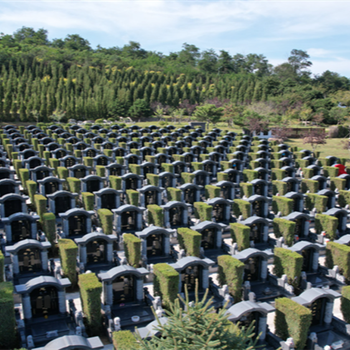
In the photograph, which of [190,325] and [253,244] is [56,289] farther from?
[253,244]

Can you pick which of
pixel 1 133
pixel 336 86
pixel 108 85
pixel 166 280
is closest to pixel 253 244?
pixel 166 280

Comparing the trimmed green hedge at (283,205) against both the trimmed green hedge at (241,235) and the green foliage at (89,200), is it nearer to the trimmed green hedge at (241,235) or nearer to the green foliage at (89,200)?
the trimmed green hedge at (241,235)

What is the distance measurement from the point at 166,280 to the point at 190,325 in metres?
7.52

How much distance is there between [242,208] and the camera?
27.5 m

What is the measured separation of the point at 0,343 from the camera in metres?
13.5

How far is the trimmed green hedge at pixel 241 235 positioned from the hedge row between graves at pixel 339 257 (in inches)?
184

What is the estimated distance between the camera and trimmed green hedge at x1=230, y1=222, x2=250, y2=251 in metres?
22.3

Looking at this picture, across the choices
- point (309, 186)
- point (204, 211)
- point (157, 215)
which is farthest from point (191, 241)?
point (309, 186)

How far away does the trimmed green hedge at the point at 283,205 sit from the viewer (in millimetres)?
28047

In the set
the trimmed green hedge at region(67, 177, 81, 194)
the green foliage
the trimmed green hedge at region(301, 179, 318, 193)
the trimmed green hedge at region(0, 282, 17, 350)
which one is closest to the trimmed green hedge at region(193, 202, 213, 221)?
the green foliage

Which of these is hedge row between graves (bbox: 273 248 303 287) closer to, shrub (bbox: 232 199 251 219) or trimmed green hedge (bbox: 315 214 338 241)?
trimmed green hedge (bbox: 315 214 338 241)

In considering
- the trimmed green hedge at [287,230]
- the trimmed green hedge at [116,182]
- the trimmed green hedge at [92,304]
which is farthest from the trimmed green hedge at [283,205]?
the trimmed green hedge at [92,304]

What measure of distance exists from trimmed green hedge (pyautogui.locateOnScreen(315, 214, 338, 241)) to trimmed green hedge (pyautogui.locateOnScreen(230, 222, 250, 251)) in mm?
6357

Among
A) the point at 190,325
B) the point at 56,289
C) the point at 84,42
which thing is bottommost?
the point at 56,289
